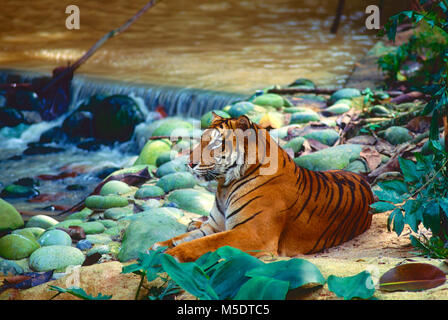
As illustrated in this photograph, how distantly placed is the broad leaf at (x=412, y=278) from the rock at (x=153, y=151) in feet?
12.8

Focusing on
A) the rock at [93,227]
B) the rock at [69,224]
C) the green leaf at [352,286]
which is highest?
the green leaf at [352,286]

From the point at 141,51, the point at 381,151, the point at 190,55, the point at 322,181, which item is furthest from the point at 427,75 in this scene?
the point at 141,51

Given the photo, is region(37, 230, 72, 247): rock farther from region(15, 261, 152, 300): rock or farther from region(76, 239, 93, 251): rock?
region(15, 261, 152, 300): rock

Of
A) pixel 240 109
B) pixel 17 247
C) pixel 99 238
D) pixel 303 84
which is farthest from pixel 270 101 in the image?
pixel 17 247

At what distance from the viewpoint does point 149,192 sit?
15.0 ft

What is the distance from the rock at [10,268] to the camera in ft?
10.6

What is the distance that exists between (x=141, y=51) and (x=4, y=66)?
2661 mm

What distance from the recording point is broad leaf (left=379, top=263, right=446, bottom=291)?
2053mm

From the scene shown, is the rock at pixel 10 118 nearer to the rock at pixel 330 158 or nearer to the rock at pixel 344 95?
the rock at pixel 344 95

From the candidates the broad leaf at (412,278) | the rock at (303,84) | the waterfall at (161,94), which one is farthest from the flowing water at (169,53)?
the broad leaf at (412,278)

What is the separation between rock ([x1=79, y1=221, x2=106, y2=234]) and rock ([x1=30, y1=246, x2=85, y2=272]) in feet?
1.54

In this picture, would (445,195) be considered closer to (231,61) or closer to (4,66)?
(231,61)

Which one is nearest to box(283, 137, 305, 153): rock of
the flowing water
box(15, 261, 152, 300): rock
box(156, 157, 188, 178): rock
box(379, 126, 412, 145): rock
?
box(379, 126, 412, 145): rock

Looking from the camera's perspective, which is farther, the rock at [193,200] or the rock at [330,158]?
the rock at [330,158]
